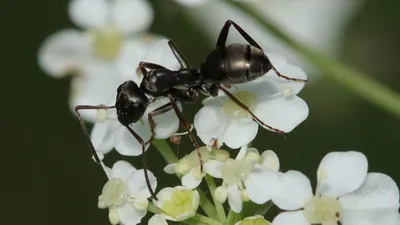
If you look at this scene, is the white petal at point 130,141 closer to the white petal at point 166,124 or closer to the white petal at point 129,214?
the white petal at point 166,124

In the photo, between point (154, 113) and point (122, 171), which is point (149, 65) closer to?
point (154, 113)

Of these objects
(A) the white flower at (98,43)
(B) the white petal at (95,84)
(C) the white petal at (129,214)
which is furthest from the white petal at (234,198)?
(A) the white flower at (98,43)

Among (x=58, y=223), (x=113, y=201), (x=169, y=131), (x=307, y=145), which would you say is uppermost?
(x=169, y=131)

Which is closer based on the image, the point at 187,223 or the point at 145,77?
the point at 187,223

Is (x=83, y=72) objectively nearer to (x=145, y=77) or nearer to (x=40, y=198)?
Answer: (x=40, y=198)

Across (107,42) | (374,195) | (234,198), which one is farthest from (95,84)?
(374,195)

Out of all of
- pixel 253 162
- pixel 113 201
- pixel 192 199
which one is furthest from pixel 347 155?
pixel 113 201
